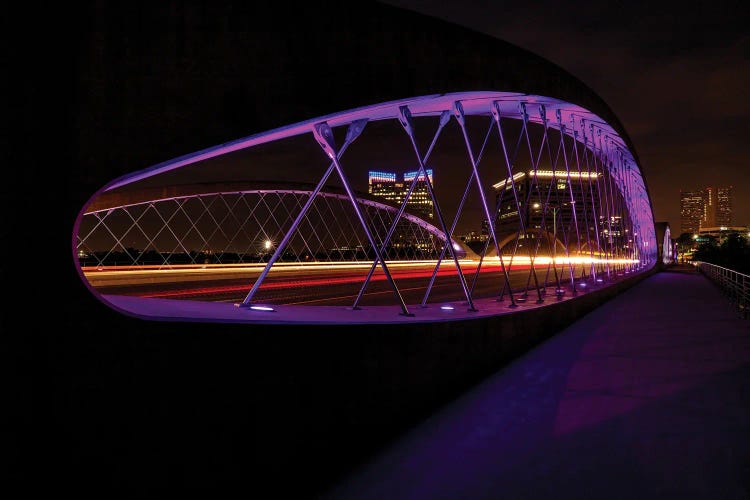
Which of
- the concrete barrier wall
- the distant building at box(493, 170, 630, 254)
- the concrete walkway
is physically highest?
the distant building at box(493, 170, 630, 254)

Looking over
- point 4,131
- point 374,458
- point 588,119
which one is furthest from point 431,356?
point 588,119

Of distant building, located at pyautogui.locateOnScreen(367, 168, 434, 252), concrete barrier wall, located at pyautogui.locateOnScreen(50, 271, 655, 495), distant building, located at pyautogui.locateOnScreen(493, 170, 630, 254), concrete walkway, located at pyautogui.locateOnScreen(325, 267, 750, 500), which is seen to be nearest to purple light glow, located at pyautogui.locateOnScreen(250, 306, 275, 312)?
concrete barrier wall, located at pyautogui.locateOnScreen(50, 271, 655, 495)

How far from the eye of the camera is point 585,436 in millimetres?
4535

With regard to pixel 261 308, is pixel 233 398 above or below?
below

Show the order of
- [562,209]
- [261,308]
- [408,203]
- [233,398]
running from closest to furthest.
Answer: [233,398] < [261,308] < [408,203] < [562,209]

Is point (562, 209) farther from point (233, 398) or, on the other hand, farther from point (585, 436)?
point (233, 398)

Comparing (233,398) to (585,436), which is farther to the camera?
(585,436)

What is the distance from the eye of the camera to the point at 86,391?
291 centimetres

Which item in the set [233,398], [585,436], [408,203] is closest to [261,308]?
[233,398]

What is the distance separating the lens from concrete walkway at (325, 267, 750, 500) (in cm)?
376

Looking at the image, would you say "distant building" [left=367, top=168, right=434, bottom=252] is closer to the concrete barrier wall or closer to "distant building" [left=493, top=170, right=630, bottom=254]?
"distant building" [left=493, top=170, right=630, bottom=254]

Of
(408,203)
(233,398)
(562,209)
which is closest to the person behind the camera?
(233,398)

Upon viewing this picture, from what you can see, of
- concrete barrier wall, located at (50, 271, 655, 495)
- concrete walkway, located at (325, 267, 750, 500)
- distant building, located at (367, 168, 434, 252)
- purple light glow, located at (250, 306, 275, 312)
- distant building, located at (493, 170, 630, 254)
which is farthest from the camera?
distant building, located at (367, 168, 434, 252)

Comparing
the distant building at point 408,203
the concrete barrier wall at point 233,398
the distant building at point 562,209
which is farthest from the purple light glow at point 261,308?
the distant building at point 408,203
